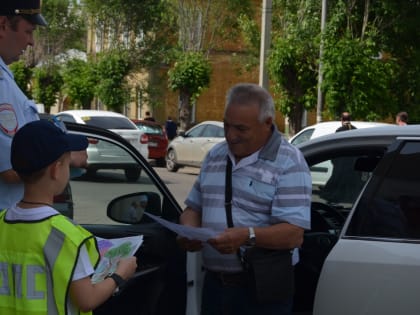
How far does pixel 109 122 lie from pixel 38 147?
59.5 feet

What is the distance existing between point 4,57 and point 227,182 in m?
1.07

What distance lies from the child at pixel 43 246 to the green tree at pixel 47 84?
46.0 meters

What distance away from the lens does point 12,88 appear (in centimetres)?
329

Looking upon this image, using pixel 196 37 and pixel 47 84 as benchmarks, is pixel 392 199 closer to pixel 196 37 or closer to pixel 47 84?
pixel 196 37

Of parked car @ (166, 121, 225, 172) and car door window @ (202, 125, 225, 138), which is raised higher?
car door window @ (202, 125, 225, 138)

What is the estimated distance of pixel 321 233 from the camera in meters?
4.46

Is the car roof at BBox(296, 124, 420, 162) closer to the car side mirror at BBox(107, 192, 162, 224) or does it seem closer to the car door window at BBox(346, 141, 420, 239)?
the car door window at BBox(346, 141, 420, 239)

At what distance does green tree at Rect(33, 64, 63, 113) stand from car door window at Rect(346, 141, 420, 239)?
4523 centimetres

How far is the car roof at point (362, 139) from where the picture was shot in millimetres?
3942

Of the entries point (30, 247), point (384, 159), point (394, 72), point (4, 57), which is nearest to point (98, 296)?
point (30, 247)

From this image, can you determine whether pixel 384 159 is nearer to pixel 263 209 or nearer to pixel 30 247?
pixel 263 209

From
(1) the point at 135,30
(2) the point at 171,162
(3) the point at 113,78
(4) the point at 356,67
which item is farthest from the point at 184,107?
(4) the point at 356,67

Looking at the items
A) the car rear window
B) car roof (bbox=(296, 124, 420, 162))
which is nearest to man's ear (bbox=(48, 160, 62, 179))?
car roof (bbox=(296, 124, 420, 162))

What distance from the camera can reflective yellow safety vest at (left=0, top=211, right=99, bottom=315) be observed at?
8.56 feet
